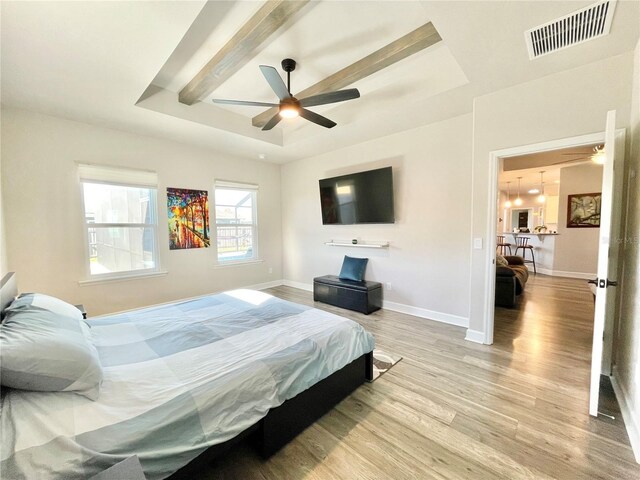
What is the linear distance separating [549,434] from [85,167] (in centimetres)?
548

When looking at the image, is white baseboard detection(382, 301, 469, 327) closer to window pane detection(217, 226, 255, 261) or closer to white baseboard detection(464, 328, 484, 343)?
white baseboard detection(464, 328, 484, 343)

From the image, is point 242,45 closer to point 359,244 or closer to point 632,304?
point 359,244

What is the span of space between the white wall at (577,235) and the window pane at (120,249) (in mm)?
9067

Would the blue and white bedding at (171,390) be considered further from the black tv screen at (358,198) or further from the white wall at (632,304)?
the black tv screen at (358,198)

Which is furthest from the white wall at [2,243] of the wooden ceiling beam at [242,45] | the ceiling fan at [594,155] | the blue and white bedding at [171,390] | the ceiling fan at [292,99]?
the ceiling fan at [594,155]

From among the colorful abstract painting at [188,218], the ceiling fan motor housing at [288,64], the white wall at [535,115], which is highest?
the ceiling fan motor housing at [288,64]

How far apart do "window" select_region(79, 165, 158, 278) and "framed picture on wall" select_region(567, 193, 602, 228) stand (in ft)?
29.7

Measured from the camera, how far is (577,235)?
620 cm

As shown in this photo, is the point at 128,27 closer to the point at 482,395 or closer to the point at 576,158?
the point at 482,395

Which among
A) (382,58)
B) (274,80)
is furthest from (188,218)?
(382,58)

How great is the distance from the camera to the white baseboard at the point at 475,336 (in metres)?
2.98

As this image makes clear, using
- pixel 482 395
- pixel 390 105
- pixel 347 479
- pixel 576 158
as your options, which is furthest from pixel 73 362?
pixel 576 158

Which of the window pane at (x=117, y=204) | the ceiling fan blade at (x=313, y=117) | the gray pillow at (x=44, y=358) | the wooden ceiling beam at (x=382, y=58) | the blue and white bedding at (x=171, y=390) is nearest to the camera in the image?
the blue and white bedding at (x=171, y=390)

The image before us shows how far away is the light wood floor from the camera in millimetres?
1477
